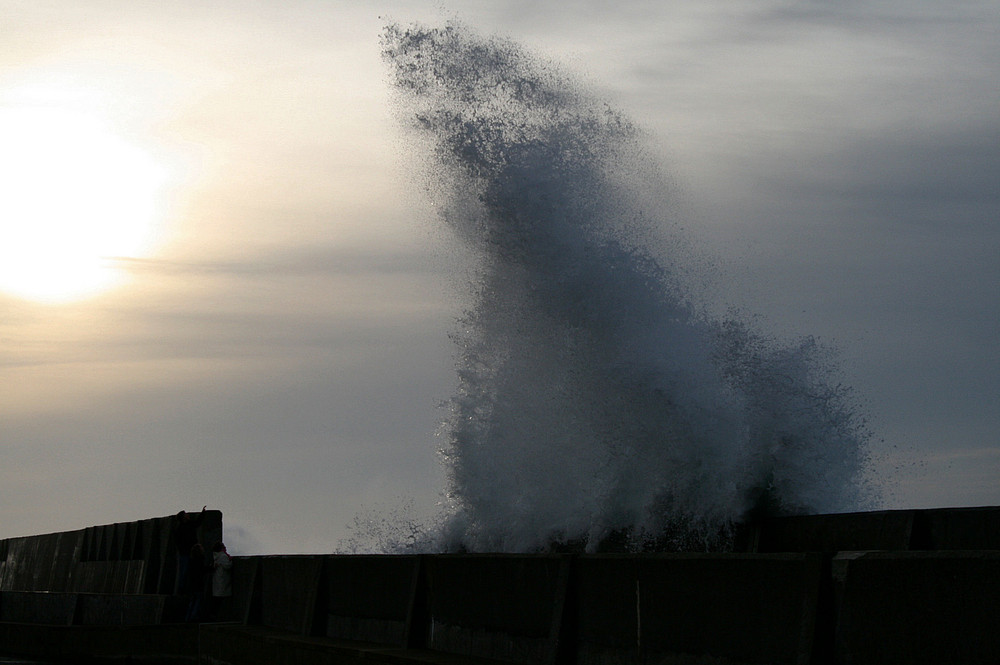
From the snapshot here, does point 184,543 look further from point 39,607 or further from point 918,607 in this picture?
point 918,607

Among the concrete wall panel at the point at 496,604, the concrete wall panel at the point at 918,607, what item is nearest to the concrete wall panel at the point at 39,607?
the concrete wall panel at the point at 496,604

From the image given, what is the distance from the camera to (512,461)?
50.6ft

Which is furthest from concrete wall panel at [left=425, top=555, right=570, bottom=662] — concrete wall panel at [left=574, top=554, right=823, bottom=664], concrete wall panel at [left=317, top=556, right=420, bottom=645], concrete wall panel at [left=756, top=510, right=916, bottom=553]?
concrete wall panel at [left=756, top=510, right=916, bottom=553]

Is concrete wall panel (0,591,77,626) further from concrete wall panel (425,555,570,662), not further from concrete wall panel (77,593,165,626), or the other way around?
concrete wall panel (425,555,570,662)

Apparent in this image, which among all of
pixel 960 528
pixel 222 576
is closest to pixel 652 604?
pixel 960 528

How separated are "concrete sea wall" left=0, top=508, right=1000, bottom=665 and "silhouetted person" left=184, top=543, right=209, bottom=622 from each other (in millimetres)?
512

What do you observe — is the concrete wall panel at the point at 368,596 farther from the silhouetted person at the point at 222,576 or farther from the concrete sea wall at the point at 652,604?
the silhouetted person at the point at 222,576

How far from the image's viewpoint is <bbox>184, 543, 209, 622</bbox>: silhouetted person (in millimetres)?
14195

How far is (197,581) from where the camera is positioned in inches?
559

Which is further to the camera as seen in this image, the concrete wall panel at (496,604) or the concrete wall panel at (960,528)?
the concrete wall panel at (960,528)

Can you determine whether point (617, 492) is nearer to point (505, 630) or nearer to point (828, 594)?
point (505, 630)

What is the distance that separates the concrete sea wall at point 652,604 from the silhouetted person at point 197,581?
512 millimetres

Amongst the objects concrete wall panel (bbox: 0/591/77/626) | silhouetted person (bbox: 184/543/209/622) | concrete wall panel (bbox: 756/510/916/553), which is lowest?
concrete wall panel (bbox: 0/591/77/626)

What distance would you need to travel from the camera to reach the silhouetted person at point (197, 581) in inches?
559
